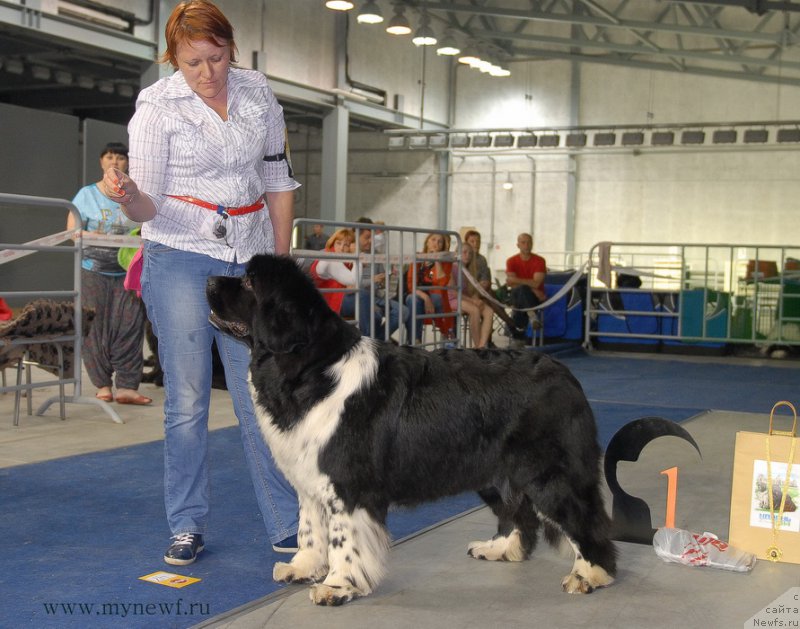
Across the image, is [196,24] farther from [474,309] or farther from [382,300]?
[474,309]

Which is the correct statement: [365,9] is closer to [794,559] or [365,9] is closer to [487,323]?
[487,323]

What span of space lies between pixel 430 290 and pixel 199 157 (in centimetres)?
564

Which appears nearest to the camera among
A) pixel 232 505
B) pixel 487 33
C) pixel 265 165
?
pixel 265 165

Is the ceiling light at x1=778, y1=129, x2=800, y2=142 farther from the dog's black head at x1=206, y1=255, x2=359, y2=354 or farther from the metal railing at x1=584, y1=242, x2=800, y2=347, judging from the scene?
the dog's black head at x1=206, y1=255, x2=359, y2=354

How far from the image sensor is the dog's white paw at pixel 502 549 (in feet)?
10.8

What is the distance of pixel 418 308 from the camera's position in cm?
880

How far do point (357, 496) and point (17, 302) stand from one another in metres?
13.4

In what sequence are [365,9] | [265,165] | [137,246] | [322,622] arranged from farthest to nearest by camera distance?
[365,9]
[137,246]
[265,165]
[322,622]

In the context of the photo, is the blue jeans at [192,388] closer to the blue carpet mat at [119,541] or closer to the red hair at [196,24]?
the blue carpet mat at [119,541]

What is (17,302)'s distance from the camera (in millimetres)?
14773

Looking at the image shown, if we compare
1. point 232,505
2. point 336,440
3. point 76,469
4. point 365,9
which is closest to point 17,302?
point 365,9

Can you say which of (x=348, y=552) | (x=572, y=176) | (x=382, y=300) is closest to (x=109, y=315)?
(x=382, y=300)

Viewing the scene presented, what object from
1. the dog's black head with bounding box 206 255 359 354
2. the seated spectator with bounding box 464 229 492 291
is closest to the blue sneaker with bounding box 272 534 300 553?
the dog's black head with bounding box 206 255 359 354

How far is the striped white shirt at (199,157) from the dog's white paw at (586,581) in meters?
1.53
